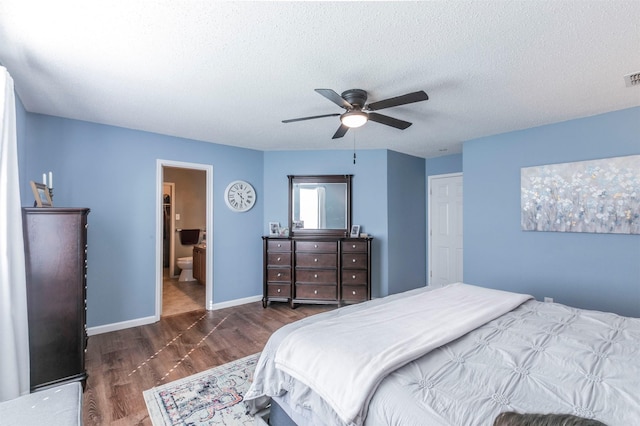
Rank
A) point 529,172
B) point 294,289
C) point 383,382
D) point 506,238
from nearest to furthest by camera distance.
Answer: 1. point 383,382
2. point 529,172
3. point 506,238
4. point 294,289

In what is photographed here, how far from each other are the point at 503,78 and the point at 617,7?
765 millimetres

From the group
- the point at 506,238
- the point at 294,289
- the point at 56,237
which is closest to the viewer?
the point at 56,237

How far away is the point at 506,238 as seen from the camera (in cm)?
363

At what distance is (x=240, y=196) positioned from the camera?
4.29 metres

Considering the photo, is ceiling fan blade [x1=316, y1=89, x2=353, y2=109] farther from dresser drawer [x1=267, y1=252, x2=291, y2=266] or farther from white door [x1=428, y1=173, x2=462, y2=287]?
white door [x1=428, y1=173, x2=462, y2=287]

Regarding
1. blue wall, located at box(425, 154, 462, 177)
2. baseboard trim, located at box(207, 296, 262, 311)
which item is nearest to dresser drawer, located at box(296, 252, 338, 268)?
baseboard trim, located at box(207, 296, 262, 311)

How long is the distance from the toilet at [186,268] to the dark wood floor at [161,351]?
6.55ft

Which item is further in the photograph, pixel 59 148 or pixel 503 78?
pixel 59 148

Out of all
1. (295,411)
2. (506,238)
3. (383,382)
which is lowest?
(295,411)

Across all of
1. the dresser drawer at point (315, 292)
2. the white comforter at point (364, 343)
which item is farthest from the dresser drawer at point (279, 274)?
the white comforter at point (364, 343)

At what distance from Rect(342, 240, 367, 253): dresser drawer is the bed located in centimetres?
212

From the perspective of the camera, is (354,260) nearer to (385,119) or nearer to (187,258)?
(385,119)

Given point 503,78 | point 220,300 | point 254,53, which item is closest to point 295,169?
point 220,300

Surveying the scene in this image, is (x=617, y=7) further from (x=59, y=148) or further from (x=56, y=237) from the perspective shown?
(x=59, y=148)
